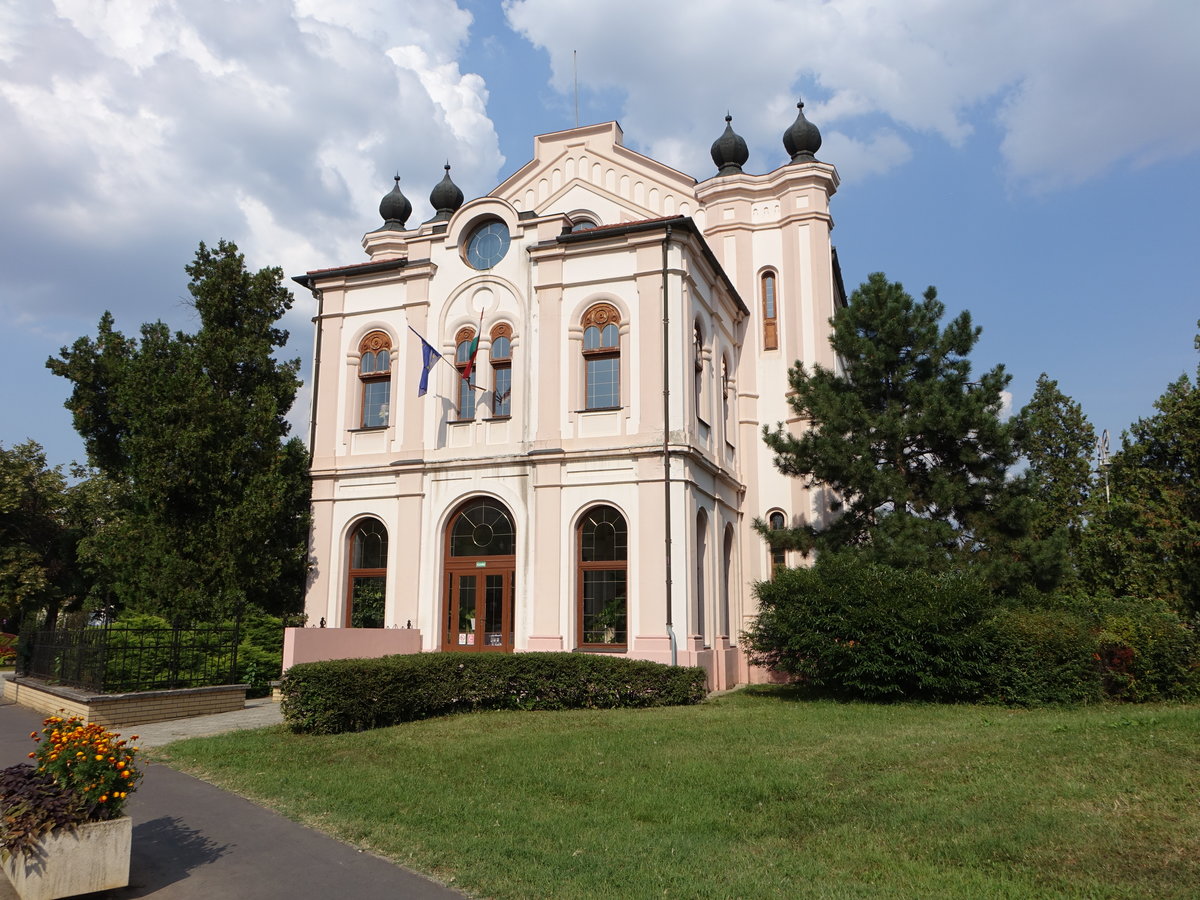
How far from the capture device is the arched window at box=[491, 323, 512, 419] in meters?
22.0

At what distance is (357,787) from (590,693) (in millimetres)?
7326

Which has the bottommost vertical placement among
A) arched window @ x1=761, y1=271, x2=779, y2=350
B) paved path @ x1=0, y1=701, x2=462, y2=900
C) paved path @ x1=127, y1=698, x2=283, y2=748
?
paved path @ x1=0, y1=701, x2=462, y2=900

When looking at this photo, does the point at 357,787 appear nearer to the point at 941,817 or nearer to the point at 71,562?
the point at 941,817

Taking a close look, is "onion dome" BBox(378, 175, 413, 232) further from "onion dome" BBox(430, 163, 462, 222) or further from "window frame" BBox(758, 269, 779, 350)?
"window frame" BBox(758, 269, 779, 350)

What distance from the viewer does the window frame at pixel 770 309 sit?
2511 cm

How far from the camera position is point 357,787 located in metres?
9.53

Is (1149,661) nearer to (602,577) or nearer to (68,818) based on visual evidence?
(602,577)

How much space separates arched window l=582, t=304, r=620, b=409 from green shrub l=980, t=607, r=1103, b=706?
963 centimetres

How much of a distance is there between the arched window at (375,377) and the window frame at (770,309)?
10256 millimetres

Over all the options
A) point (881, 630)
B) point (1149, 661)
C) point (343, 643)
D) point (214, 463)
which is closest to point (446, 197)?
point (214, 463)

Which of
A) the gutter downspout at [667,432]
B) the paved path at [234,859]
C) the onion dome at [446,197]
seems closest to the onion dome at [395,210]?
the onion dome at [446,197]

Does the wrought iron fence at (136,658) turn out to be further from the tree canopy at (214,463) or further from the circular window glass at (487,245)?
the circular window glass at (487,245)

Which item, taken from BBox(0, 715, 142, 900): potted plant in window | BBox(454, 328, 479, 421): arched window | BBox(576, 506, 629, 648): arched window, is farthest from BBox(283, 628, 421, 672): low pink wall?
BBox(0, 715, 142, 900): potted plant in window

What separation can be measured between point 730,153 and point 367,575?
15539mm
